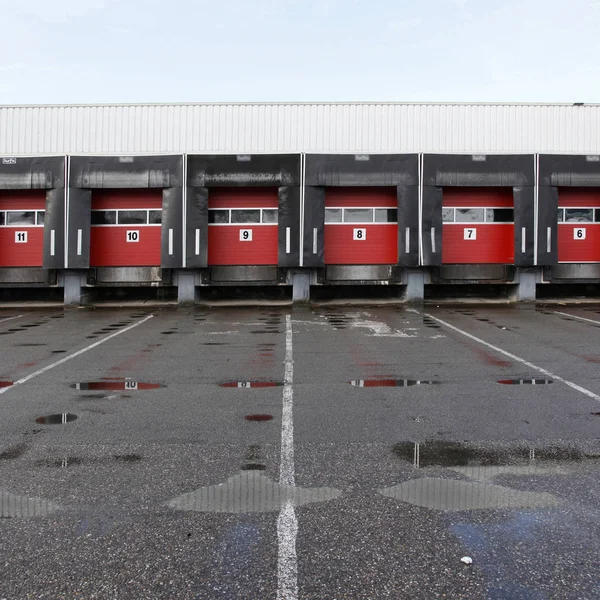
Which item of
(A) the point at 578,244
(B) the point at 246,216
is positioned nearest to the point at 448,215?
(A) the point at 578,244

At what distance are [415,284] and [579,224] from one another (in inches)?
258

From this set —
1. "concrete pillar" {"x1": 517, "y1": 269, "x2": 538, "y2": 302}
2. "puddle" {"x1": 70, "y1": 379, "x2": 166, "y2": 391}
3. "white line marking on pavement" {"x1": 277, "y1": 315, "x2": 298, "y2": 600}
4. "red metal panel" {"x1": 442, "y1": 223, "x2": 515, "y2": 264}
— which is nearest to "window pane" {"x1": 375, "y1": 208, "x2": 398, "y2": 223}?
"red metal panel" {"x1": 442, "y1": 223, "x2": 515, "y2": 264}

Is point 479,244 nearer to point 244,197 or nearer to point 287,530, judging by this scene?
point 244,197

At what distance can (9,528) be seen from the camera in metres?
3.98

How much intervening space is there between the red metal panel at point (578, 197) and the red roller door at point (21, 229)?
18.8 metres

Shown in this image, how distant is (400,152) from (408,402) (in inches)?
644

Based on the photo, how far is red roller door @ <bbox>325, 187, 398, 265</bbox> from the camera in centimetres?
2278

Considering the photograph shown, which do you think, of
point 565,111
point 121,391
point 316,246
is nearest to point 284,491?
point 121,391

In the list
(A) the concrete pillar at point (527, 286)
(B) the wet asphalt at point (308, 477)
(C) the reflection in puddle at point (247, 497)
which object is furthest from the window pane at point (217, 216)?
(C) the reflection in puddle at point (247, 497)

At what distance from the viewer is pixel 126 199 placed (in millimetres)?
22906

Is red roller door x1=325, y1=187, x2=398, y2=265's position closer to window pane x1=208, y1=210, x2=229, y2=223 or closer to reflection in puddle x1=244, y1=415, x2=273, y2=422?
window pane x1=208, y1=210, x2=229, y2=223

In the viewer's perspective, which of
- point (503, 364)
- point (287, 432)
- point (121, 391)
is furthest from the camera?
point (503, 364)

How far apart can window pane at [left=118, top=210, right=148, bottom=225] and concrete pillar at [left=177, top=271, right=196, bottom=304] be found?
2591 mm

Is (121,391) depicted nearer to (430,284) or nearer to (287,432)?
(287,432)
